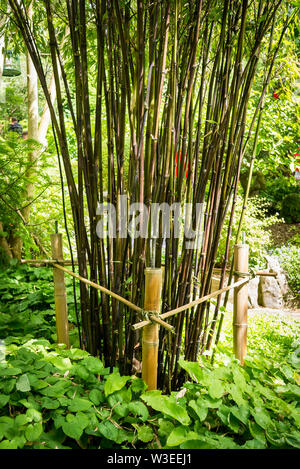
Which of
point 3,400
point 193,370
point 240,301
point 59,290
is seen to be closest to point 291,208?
point 240,301

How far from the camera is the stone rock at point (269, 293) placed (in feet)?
13.1

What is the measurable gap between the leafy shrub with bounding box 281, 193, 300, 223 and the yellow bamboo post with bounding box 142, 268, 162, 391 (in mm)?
6183

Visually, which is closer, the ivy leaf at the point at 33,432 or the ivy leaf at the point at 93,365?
the ivy leaf at the point at 33,432

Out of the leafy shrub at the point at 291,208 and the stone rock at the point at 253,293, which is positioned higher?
the leafy shrub at the point at 291,208

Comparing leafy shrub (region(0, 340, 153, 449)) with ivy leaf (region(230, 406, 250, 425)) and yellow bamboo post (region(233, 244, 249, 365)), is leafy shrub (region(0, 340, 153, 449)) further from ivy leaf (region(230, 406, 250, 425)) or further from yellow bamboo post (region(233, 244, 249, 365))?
yellow bamboo post (region(233, 244, 249, 365))

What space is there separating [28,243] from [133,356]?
114 cm

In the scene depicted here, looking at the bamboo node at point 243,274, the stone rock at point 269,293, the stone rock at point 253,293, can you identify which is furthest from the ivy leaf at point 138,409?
the stone rock at point 269,293

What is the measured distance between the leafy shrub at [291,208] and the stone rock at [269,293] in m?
2.99

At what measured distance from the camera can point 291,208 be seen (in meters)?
6.64

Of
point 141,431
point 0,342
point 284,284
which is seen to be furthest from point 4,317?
point 284,284

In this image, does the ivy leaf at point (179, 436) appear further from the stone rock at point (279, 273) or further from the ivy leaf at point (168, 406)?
the stone rock at point (279, 273)

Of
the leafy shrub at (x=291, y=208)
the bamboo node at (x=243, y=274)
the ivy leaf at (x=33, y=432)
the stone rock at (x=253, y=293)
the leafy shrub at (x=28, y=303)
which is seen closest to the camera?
the ivy leaf at (x=33, y=432)

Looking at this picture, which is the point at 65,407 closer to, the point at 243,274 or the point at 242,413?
the point at 242,413

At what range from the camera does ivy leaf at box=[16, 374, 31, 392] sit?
88 centimetres
